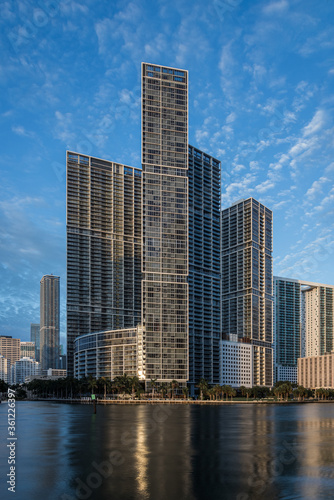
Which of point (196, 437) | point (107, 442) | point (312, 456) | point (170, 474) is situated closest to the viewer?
point (170, 474)

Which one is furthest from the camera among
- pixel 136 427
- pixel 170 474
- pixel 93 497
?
pixel 136 427

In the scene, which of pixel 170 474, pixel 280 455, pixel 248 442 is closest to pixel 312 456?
pixel 280 455

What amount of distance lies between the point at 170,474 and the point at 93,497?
11109 mm

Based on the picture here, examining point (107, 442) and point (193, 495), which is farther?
point (107, 442)

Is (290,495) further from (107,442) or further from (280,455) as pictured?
(107,442)

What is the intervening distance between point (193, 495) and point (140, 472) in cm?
1074

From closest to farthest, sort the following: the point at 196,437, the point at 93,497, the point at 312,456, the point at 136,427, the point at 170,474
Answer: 1. the point at 93,497
2. the point at 170,474
3. the point at 312,456
4. the point at 196,437
5. the point at 136,427

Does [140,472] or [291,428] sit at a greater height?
[140,472]

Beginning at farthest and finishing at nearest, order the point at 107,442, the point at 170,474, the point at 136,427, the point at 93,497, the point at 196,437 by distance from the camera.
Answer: the point at 136,427 < the point at 196,437 < the point at 107,442 < the point at 170,474 < the point at 93,497

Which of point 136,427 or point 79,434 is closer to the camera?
point 79,434

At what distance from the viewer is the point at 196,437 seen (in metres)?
88.7

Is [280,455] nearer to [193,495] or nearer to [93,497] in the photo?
[193,495]

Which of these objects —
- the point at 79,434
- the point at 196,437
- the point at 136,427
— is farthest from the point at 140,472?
the point at 136,427

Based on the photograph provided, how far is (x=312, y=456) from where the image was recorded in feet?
219
